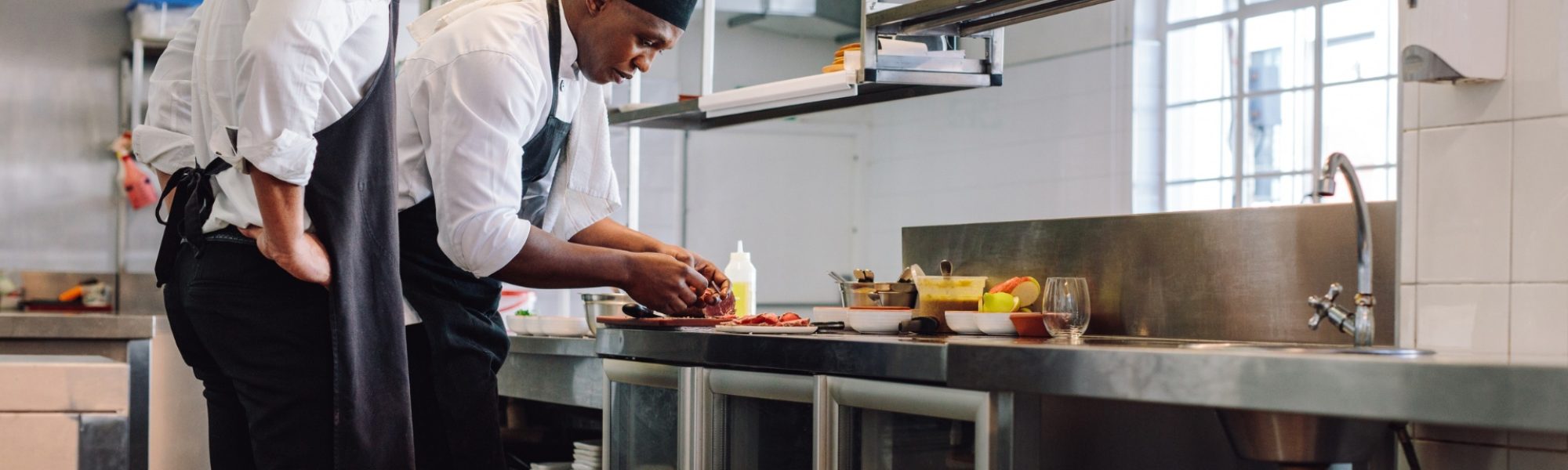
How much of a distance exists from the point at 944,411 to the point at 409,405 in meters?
0.75

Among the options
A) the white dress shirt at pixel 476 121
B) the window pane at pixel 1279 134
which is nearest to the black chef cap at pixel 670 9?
the white dress shirt at pixel 476 121

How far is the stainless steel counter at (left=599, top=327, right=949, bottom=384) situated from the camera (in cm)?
191

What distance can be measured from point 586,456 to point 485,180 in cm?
130

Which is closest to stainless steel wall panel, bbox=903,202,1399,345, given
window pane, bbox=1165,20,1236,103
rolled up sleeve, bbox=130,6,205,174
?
rolled up sleeve, bbox=130,6,205,174

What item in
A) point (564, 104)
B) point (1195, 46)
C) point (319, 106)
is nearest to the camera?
point (319, 106)

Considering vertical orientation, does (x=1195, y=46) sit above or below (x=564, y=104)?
above

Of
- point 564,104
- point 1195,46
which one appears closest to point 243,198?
point 564,104

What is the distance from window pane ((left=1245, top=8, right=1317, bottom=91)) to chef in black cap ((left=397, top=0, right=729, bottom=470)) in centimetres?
307

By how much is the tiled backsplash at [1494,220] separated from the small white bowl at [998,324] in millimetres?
663

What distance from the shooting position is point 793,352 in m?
2.15

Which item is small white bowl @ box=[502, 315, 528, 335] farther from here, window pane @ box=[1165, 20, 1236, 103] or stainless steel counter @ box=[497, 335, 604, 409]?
window pane @ box=[1165, 20, 1236, 103]

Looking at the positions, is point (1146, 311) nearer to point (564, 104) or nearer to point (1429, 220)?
point (1429, 220)

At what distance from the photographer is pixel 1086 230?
8.65 ft

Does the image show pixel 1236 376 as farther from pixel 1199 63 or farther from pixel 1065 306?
pixel 1199 63
